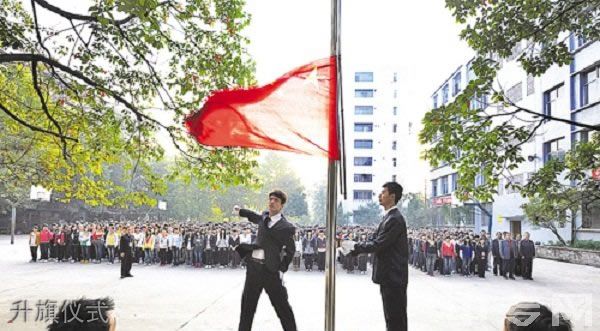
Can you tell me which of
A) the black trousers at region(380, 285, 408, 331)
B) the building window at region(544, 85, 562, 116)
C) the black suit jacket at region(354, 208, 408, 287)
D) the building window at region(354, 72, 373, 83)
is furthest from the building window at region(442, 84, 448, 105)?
the black trousers at region(380, 285, 408, 331)

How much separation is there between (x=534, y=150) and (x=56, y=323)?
32412mm

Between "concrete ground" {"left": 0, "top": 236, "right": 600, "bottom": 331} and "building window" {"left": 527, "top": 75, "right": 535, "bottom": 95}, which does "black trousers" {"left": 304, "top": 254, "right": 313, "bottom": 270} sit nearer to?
"concrete ground" {"left": 0, "top": 236, "right": 600, "bottom": 331}

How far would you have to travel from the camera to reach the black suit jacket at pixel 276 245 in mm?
5699

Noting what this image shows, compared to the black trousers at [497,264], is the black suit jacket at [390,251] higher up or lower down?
higher up

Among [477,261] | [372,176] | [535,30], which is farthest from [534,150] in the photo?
[372,176]

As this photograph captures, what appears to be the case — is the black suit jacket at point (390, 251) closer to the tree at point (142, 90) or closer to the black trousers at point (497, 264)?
the tree at point (142, 90)

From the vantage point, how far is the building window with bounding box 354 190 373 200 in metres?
70.6

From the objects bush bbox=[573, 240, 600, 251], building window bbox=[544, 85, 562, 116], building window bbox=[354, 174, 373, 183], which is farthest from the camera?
building window bbox=[354, 174, 373, 183]

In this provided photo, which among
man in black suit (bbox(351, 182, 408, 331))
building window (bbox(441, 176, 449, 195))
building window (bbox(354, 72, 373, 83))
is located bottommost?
man in black suit (bbox(351, 182, 408, 331))

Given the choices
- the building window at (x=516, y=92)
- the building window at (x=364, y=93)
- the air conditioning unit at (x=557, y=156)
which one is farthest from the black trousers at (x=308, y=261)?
the building window at (x=364, y=93)

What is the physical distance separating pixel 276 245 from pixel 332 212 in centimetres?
234

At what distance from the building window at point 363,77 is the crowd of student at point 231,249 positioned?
5485 cm

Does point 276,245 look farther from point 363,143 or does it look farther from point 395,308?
point 363,143

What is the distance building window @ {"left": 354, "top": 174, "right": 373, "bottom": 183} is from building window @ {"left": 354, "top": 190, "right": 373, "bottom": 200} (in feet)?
4.68
